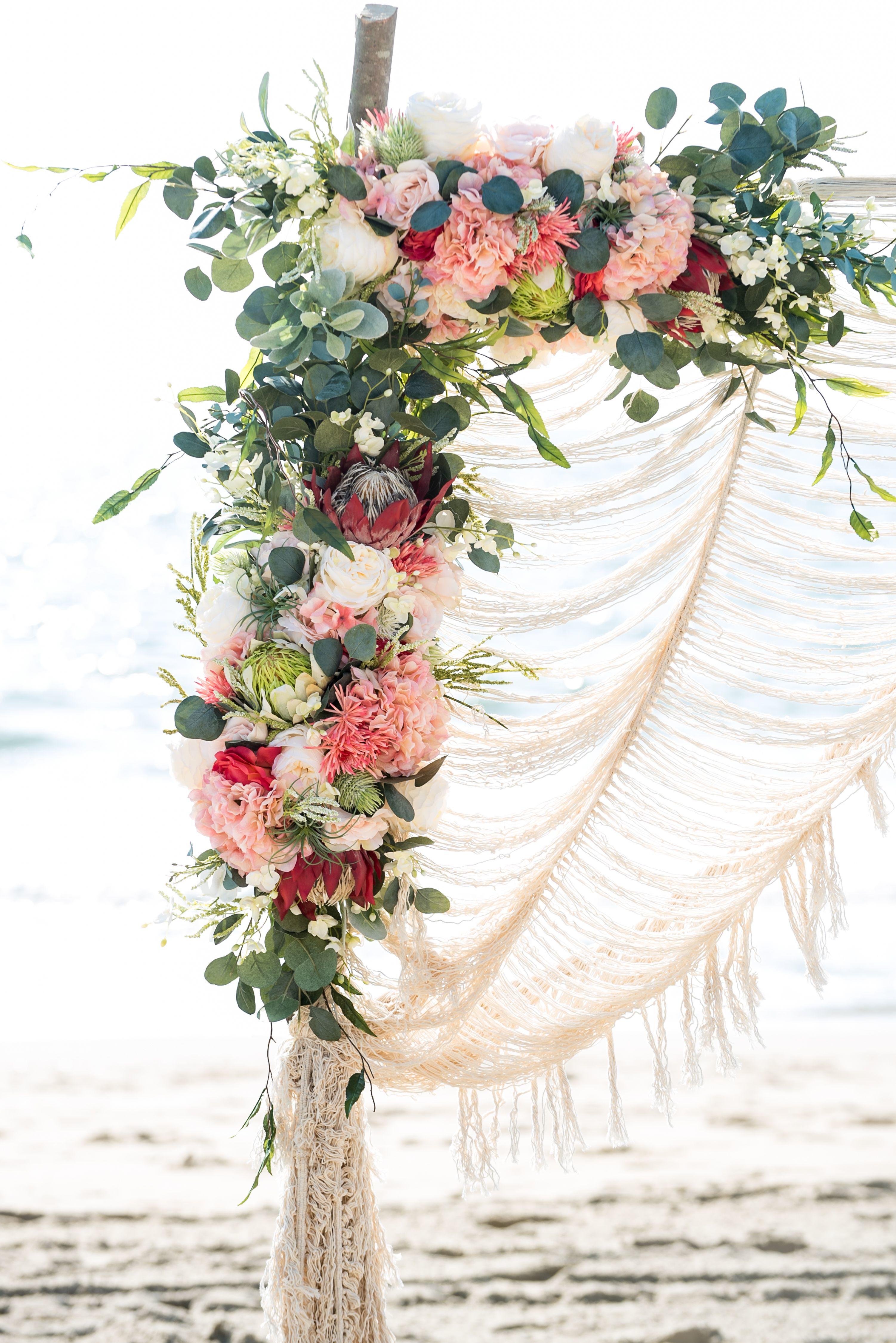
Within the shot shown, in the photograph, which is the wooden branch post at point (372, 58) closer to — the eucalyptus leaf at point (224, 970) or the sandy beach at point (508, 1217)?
the eucalyptus leaf at point (224, 970)

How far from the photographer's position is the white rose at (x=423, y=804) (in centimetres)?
101

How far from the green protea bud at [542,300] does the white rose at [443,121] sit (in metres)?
0.13

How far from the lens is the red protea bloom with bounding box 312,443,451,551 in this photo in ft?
3.02

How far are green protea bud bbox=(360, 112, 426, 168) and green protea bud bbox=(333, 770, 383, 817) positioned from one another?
54 centimetres

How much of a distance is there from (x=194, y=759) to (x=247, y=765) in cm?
6

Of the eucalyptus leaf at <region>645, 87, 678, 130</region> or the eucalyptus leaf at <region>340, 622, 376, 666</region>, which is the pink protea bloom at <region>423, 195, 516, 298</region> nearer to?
the eucalyptus leaf at <region>645, 87, 678, 130</region>

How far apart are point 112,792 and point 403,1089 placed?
5.14 m

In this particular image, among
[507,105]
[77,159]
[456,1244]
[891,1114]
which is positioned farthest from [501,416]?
[77,159]

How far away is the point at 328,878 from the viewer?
98 cm

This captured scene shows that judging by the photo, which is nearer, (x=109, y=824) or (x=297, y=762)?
(x=297, y=762)

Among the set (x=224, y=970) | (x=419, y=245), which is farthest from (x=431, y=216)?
(x=224, y=970)

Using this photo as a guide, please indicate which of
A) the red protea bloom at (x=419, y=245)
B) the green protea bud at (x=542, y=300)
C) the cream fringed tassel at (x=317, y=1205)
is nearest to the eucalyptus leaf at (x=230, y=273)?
the red protea bloom at (x=419, y=245)

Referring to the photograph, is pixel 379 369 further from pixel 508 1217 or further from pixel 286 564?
pixel 508 1217

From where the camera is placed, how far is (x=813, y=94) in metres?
0.93
